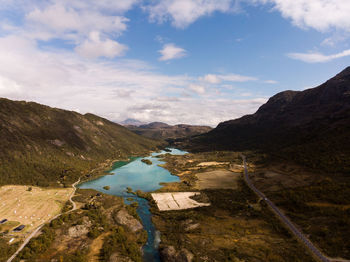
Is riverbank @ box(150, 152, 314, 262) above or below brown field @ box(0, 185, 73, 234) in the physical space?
below

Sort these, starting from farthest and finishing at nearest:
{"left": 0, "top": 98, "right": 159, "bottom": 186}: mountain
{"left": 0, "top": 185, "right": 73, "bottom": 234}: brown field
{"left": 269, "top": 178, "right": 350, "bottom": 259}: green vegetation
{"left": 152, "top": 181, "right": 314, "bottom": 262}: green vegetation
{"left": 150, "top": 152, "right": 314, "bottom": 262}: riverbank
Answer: {"left": 0, "top": 98, "right": 159, "bottom": 186}: mountain, {"left": 0, "top": 185, "right": 73, "bottom": 234}: brown field, {"left": 269, "top": 178, "right": 350, "bottom": 259}: green vegetation, {"left": 150, "top": 152, "right": 314, "bottom": 262}: riverbank, {"left": 152, "top": 181, "right": 314, "bottom": 262}: green vegetation

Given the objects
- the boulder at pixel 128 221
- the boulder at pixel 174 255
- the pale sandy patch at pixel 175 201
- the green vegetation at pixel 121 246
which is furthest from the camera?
the pale sandy patch at pixel 175 201

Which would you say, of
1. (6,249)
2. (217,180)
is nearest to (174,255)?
(6,249)

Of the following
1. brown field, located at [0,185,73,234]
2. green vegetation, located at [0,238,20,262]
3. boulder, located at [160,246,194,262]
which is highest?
brown field, located at [0,185,73,234]

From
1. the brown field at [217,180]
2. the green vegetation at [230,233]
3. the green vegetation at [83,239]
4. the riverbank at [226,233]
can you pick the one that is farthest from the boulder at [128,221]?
the brown field at [217,180]

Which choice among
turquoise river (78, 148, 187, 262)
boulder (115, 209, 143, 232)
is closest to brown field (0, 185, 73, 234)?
turquoise river (78, 148, 187, 262)

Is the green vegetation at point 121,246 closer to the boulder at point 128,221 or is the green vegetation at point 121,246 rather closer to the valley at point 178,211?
the valley at point 178,211

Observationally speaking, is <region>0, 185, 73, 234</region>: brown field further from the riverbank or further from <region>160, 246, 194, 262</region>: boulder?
<region>160, 246, 194, 262</region>: boulder
